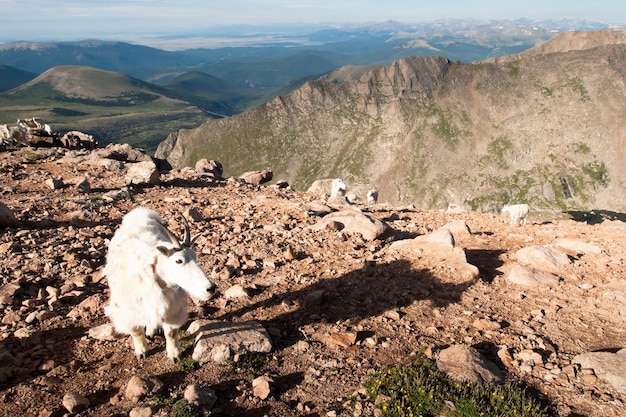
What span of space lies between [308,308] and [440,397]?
3.84 metres

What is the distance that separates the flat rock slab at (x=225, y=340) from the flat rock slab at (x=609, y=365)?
6.12 m

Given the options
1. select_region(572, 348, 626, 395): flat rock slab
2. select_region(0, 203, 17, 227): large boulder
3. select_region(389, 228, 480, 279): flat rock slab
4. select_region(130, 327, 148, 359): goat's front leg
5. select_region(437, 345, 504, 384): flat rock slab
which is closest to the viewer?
select_region(572, 348, 626, 395): flat rock slab

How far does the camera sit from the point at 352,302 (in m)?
9.97

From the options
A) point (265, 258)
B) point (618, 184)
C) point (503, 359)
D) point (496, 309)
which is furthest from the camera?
point (618, 184)

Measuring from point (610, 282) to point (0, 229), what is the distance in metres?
18.1

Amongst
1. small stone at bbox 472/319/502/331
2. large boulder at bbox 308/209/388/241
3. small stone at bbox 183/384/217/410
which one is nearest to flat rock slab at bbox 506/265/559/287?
small stone at bbox 472/319/502/331

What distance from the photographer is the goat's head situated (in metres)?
6.80

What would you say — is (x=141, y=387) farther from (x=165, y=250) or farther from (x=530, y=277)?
Answer: (x=530, y=277)

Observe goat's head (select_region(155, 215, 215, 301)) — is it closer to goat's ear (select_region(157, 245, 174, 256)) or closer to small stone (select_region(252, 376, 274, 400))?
goat's ear (select_region(157, 245, 174, 256))

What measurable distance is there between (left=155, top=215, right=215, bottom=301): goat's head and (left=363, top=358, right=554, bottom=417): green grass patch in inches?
129

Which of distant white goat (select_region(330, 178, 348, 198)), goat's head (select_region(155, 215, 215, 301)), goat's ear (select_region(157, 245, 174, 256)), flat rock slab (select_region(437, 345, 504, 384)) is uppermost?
goat's ear (select_region(157, 245, 174, 256))

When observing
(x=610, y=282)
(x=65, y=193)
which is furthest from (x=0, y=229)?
(x=610, y=282)

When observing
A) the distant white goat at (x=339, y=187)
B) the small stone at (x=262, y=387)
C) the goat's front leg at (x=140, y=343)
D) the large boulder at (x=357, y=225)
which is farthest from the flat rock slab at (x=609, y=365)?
the distant white goat at (x=339, y=187)

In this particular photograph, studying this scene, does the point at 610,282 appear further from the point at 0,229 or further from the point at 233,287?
the point at 0,229
